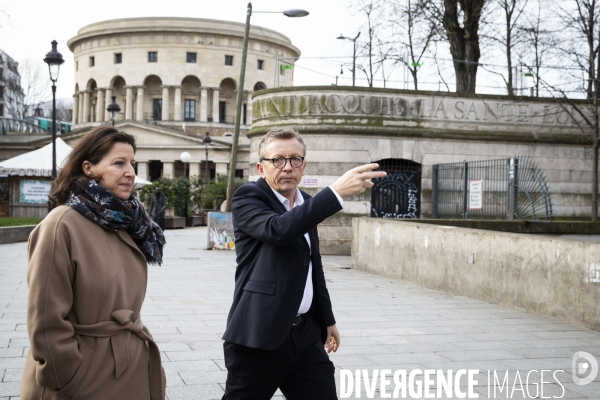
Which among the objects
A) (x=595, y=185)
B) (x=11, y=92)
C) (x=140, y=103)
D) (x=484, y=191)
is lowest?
(x=484, y=191)

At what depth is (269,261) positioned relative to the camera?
11.3 ft

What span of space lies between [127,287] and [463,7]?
20.8 metres

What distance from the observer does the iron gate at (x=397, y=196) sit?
63.7ft

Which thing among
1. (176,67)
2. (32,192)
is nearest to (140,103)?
(176,67)

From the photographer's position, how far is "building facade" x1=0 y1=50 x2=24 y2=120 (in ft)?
249

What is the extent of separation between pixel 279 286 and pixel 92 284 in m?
0.84

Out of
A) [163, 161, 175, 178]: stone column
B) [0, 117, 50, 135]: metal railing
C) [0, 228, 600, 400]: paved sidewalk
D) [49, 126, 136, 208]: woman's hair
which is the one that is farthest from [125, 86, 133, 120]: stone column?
[49, 126, 136, 208]: woman's hair

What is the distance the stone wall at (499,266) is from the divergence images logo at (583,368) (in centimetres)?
160

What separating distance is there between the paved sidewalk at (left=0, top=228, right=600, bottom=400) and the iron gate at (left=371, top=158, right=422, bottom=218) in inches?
271

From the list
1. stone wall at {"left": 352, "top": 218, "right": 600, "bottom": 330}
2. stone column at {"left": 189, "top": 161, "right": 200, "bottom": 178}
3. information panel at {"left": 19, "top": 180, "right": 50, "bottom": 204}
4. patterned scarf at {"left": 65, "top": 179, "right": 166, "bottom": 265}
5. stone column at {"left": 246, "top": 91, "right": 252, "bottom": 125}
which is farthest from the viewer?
stone column at {"left": 246, "top": 91, "right": 252, "bottom": 125}

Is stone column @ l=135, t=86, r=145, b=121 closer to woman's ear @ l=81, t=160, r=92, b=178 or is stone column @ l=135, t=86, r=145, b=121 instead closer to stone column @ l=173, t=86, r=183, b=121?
stone column @ l=173, t=86, r=183, b=121

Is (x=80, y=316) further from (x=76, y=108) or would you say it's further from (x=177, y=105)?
(x=76, y=108)

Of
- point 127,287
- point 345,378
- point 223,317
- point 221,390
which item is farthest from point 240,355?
point 223,317

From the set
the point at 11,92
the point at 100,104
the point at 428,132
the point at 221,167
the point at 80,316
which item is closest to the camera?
the point at 80,316
